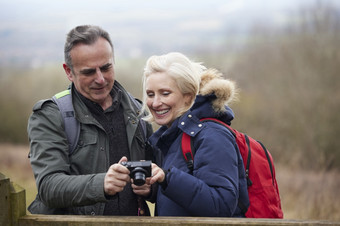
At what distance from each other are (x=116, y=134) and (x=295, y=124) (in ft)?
33.1

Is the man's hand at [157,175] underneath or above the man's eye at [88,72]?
underneath

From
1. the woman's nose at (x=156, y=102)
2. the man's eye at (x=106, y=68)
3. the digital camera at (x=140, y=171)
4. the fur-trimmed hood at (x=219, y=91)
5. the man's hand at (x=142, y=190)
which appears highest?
the man's eye at (x=106, y=68)

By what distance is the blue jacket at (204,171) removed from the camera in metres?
2.12

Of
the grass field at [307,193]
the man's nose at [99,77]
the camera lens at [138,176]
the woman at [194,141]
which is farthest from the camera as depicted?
the grass field at [307,193]

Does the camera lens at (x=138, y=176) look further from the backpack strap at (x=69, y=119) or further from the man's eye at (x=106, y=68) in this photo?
the man's eye at (x=106, y=68)

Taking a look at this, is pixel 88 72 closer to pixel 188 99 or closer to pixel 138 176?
pixel 188 99


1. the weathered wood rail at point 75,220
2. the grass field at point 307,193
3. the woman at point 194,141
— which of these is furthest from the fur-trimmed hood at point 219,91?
the grass field at point 307,193

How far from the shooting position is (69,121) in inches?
102

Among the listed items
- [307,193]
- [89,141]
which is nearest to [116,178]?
[89,141]

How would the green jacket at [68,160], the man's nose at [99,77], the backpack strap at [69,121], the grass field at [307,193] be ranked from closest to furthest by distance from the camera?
1. the green jacket at [68,160]
2. the backpack strap at [69,121]
3. the man's nose at [99,77]
4. the grass field at [307,193]

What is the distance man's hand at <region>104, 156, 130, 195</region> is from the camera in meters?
2.12

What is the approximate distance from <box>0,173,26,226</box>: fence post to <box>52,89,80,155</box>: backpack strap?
2.05ft

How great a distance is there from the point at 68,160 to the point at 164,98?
66cm

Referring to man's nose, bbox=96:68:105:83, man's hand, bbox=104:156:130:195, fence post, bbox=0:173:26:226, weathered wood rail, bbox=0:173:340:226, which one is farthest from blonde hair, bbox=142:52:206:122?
fence post, bbox=0:173:26:226
